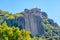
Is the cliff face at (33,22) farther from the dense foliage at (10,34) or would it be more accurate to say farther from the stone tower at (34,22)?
the dense foliage at (10,34)

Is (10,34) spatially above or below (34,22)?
above

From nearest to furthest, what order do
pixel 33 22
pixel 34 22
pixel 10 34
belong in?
1. pixel 10 34
2. pixel 34 22
3. pixel 33 22

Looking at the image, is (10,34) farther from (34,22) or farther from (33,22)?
(33,22)

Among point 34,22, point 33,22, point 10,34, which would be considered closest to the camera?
point 10,34

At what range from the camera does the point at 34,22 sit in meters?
124

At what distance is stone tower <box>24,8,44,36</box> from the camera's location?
11684 cm

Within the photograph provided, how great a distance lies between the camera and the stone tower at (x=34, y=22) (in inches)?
4600

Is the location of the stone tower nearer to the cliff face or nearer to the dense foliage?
the cliff face

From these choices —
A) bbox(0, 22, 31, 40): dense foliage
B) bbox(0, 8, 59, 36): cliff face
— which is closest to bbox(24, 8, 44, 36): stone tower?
bbox(0, 8, 59, 36): cliff face

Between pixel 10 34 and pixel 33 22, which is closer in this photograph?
pixel 10 34

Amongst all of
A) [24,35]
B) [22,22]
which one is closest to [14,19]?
[22,22]

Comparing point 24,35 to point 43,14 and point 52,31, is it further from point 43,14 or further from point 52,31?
point 43,14

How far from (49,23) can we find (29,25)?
1252cm

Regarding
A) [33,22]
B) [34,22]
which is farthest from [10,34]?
[33,22]
